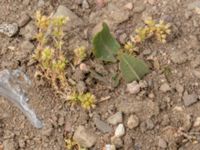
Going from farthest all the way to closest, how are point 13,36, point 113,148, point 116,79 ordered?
point 13,36 < point 116,79 < point 113,148

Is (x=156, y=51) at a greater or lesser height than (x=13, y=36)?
lesser

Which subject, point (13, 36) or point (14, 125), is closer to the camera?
point (14, 125)

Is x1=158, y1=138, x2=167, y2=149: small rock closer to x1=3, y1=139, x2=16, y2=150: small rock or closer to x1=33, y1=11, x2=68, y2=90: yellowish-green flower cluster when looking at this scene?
x1=33, y1=11, x2=68, y2=90: yellowish-green flower cluster

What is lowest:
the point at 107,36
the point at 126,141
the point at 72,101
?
the point at 126,141

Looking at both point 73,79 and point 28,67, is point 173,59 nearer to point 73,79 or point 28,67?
point 73,79

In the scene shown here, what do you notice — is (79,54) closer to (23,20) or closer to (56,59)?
(56,59)

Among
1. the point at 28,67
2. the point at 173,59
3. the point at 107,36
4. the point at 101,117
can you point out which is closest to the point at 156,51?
the point at 173,59

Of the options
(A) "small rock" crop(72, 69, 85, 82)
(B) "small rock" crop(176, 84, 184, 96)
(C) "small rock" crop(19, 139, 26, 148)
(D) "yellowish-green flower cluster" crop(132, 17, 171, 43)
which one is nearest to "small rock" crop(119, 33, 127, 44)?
(D) "yellowish-green flower cluster" crop(132, 17, 171, 43)

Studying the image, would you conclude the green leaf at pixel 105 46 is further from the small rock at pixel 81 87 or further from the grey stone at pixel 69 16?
the grey stone at pixel 69 16
